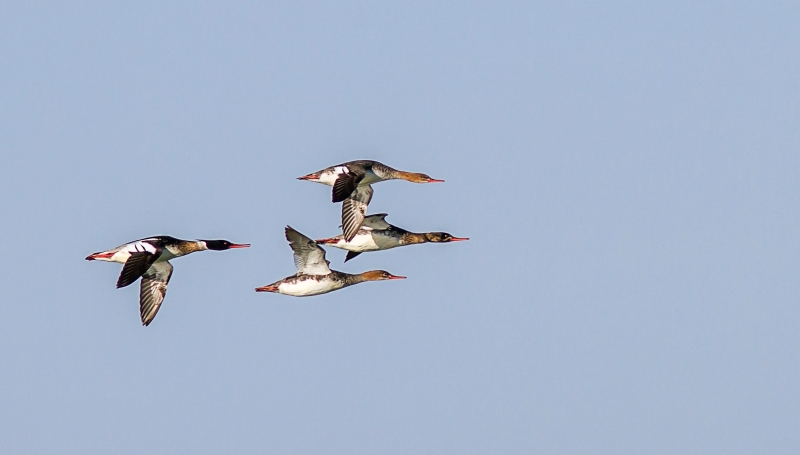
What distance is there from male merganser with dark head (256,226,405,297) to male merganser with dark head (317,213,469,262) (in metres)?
1.05

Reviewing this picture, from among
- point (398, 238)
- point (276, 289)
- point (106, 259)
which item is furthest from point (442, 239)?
point (106, 259)

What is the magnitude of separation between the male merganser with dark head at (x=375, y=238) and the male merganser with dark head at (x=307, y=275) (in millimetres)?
1054

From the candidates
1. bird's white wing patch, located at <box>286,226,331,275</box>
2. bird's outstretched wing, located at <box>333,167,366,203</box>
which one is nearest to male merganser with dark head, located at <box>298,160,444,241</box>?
bird's outstretched wing, located at <box>333,167,366,203</box>

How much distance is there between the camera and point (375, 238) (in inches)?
1842

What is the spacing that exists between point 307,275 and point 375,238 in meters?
2.02

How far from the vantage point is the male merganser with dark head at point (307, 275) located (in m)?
45.4

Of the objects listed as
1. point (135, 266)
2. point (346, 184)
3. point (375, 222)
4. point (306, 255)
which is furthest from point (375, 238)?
point (135, 266)

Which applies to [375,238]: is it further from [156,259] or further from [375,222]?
[156,259]

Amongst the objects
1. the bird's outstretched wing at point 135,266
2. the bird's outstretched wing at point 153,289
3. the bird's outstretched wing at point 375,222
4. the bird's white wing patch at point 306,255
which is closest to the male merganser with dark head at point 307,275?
the bird's white wing patch at point 306,255

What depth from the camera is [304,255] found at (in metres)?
45.5

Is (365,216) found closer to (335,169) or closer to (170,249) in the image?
(335,169)

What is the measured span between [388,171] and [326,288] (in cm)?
290

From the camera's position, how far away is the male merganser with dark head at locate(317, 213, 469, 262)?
4672 cm

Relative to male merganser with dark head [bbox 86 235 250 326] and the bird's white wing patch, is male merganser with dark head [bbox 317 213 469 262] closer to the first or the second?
the bird's white wing patch
